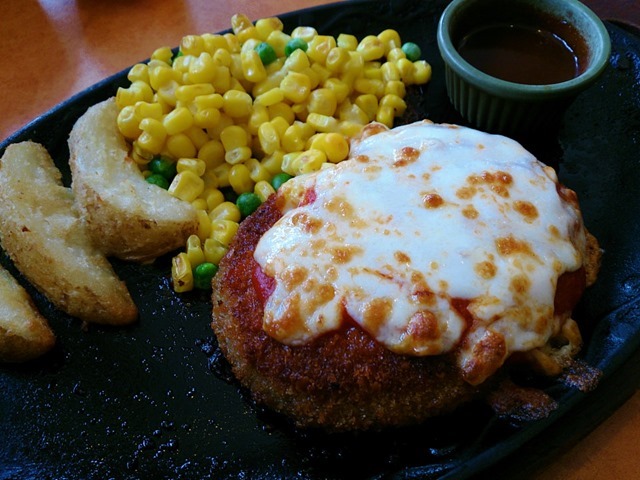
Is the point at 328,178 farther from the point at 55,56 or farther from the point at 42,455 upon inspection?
the point at 55,56

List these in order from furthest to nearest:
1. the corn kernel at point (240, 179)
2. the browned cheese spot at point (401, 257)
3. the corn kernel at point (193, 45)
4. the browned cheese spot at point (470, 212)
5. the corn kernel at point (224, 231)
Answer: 1. the corn kernel at point (193, 45)
2. the corn kernel at point (240, 179)
3. the corn kernel at point (224, 231)
4. the browned cheese spot at point (470, 212)
5. the browned cheese spot at point (401, 257)

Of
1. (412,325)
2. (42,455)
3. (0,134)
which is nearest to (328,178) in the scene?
(412,325)

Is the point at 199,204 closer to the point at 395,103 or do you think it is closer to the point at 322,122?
the point at 322,122

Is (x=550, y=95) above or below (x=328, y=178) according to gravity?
below

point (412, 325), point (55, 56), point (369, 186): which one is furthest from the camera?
point (55, 56)

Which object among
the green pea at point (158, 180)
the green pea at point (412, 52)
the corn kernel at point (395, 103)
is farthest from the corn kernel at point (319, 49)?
the green pea at point (158, 180)

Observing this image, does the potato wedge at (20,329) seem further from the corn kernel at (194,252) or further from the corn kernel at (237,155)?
the corn kernel at (237,155)

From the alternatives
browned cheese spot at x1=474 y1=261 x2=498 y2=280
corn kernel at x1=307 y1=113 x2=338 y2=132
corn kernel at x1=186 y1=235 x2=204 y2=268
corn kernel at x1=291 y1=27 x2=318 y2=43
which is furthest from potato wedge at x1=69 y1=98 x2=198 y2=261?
browned cheese spot at x1=474 y1=261 x2=498 y2=280
